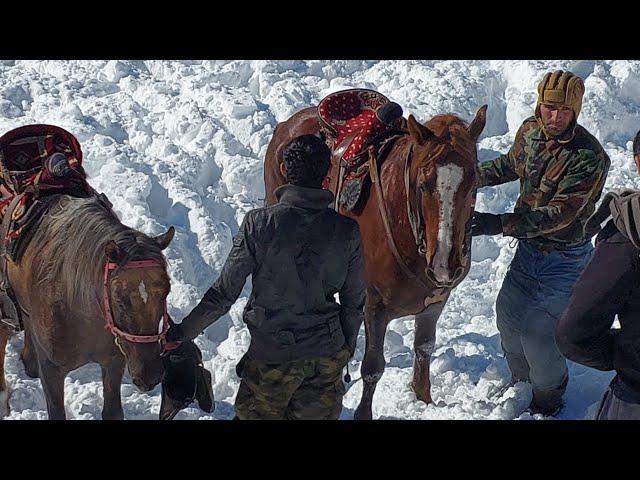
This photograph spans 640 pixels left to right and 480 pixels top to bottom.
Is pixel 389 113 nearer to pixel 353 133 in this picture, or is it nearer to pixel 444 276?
pixel 353 133

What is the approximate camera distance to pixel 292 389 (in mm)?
3830

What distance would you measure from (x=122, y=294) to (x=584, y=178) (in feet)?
8.30

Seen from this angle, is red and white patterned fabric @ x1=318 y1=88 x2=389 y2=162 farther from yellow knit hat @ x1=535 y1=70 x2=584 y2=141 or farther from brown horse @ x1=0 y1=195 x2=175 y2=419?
brown horse @ x1=0 y1=195 x2=175 y2=419

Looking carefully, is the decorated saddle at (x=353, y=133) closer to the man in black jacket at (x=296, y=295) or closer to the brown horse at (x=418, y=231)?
the brown horse at (x=418, y=231)

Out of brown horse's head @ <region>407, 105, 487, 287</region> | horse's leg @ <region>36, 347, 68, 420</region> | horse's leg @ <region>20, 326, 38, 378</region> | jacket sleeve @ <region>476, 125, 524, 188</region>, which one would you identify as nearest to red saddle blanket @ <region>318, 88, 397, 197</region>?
jacket sleeve @ <region>476, 125, 524, 188</region>

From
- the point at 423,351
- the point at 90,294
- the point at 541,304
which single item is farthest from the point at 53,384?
the point at 541,304

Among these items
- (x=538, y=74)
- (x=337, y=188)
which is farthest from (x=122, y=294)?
(x=538, y=74)

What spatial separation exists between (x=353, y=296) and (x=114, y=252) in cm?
109

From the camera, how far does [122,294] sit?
3922 millimetres

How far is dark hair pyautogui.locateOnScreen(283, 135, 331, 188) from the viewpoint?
3.62 metres

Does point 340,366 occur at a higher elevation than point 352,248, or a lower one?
lower

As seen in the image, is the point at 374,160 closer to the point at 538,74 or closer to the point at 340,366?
the point at 340,366

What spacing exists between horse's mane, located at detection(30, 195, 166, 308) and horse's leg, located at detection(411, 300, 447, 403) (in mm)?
2050

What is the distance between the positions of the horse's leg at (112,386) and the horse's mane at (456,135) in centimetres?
207
